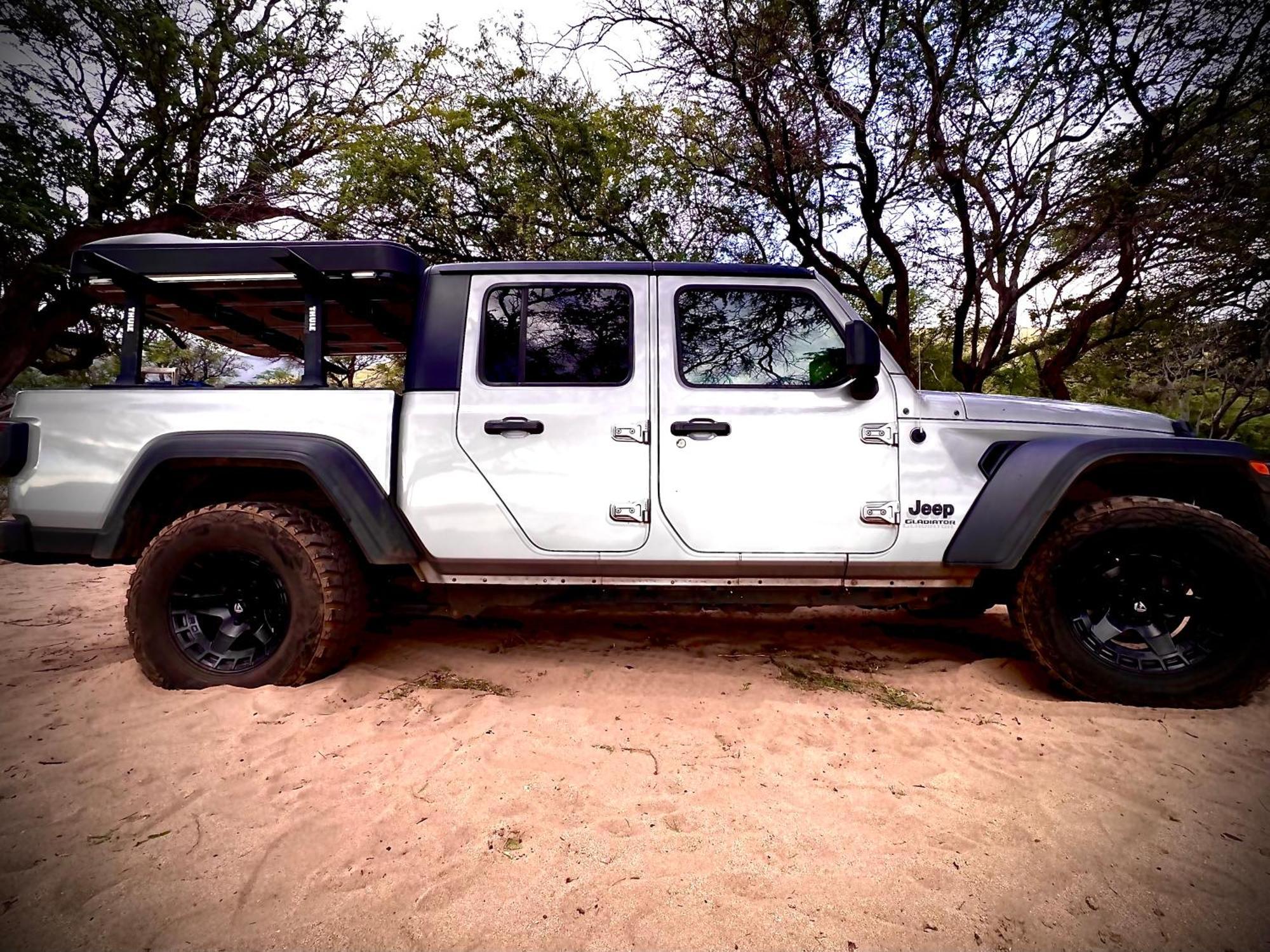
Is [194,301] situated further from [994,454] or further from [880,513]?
[994,454]

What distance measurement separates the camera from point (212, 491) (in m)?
2.90

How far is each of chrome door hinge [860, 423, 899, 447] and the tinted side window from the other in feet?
0.81

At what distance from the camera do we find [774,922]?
56.9 inches

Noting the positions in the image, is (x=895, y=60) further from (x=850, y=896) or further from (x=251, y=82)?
(x=251, y=82)

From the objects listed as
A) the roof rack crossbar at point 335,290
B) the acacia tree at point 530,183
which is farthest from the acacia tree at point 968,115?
the roof rack crossbar at point 335,290

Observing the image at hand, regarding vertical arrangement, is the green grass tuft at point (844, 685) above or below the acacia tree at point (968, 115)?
below

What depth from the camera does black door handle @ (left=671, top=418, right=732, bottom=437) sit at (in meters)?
2.66

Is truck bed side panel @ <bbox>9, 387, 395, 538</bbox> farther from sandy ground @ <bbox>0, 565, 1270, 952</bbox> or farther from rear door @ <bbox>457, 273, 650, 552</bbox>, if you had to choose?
sandy ground @ <bbox>0, 565, 1270, 952</bbox>

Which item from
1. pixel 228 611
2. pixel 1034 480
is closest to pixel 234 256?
pixel 228 611

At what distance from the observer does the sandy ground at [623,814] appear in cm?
146

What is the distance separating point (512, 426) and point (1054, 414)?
97.8 inches

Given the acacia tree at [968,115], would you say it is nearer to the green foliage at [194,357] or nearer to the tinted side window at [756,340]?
the tinted side window at [756,340]

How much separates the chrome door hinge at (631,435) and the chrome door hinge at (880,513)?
3.30ft

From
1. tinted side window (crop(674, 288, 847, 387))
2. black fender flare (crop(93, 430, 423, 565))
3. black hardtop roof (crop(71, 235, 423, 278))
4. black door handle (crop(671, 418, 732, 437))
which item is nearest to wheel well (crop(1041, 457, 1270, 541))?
tinted side window (crop(674, 288, 847, 387))
